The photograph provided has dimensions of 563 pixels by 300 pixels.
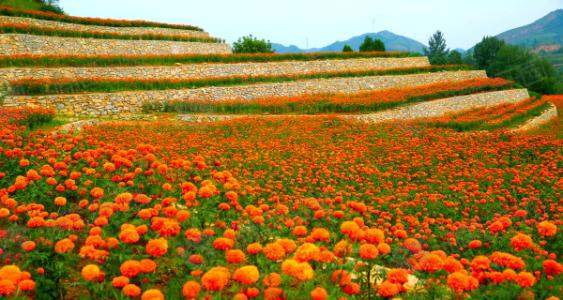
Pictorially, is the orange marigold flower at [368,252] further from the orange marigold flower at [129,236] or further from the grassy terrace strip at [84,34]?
the grassy terrace strip at [84,34]

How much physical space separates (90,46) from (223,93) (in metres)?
9.66

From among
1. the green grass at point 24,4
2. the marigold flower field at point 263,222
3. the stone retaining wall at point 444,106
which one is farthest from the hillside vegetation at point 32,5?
the stone retaining wall at point 444,106

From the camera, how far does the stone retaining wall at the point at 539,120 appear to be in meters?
25.5

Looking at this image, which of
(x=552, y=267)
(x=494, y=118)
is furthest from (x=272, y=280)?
(x=494, y=118)

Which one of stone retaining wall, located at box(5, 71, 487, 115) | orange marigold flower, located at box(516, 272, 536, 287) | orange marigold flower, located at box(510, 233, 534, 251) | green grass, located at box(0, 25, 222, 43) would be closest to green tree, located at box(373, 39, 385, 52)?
stone retaining wall, located at box(5, 71, 487, 115)

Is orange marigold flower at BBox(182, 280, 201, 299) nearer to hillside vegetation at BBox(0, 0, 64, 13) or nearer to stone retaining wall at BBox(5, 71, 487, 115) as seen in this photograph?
stone retaining wall at BBox(5, 71, 487, 115)

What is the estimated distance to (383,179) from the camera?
11344 millimetres

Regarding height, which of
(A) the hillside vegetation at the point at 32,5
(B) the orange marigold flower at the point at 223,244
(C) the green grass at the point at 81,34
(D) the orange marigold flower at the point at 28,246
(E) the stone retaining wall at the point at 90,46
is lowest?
(D) the orange marigold flower at the point at 28,246

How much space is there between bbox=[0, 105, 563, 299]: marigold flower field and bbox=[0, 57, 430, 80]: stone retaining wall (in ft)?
31.7

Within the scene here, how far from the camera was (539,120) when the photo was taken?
2922 centimetres

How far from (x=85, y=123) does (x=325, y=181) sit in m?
10.3

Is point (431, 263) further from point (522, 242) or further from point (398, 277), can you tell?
point (522, 242)

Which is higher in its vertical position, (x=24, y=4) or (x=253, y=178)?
(x=24, y=4)

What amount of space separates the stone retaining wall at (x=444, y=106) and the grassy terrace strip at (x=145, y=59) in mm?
10515
